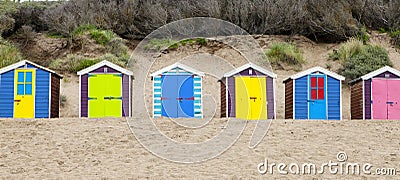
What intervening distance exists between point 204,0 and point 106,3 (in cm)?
648

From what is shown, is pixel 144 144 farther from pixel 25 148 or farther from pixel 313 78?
pixel 313 78

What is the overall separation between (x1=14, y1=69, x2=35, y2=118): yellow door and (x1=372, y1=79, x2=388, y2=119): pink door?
423 inches

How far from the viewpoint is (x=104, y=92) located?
22594 mm

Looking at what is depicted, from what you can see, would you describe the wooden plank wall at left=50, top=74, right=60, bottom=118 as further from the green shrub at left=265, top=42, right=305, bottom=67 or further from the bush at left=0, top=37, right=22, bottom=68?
the green shrub at left=265, top=42, right=305, bottom=67

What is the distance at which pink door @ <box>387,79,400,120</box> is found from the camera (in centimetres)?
2289

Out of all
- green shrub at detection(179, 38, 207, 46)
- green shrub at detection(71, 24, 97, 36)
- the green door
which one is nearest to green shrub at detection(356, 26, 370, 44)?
green shrub at detection(179, 38, 207, 46)

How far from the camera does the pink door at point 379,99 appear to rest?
23.0 m

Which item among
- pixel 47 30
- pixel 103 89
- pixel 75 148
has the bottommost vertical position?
pixel 75 148

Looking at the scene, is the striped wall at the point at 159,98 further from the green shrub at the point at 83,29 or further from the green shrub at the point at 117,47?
the green shrub at the point at 83,29

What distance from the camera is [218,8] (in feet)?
133

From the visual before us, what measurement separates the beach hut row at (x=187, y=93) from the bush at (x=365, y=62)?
10408 millimetres

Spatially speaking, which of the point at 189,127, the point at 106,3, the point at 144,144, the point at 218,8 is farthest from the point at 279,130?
the point at 106,3

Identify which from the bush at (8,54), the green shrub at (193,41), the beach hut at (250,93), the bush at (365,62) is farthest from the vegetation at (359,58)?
the bush at (8,54)

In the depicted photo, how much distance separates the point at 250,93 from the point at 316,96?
2.11m
